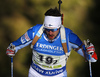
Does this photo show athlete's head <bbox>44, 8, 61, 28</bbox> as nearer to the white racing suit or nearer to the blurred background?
the white racing suit

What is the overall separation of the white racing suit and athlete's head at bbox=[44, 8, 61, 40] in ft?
0.24

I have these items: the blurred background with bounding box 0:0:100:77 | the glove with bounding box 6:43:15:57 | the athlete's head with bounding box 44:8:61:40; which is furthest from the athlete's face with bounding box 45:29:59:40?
the blurred background with bounding box 0:0:100:77

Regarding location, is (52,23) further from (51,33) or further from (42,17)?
(42,17)

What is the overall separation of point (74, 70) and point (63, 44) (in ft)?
2.74

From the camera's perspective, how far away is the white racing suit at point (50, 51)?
5.82ft

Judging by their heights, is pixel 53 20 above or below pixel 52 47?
above

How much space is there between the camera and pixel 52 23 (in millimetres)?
1689

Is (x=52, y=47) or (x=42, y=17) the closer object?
(x=52, y=47)

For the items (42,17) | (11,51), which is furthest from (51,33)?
(42,17)

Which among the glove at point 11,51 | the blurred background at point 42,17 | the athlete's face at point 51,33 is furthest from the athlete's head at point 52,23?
the blurred background at point 42,17

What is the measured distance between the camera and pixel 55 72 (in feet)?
6.01

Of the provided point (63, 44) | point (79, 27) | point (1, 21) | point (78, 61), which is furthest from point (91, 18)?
point (1, 21)

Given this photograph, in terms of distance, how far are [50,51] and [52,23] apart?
0.85 feet

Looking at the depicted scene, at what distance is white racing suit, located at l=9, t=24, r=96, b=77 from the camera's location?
1.77 meters
